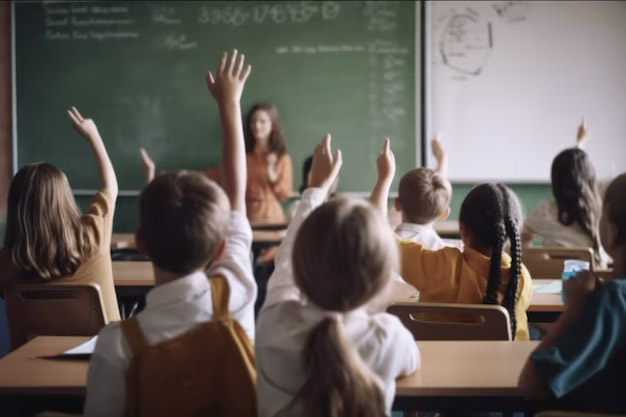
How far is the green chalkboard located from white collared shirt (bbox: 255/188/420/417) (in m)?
4.36

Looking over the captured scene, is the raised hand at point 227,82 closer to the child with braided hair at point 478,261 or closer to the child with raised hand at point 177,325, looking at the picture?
the child with raised hand at point 177,325

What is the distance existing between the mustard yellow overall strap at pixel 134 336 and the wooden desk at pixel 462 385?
0.54 metres

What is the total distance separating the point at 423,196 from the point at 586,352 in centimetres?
148

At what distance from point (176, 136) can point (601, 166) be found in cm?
→ 322

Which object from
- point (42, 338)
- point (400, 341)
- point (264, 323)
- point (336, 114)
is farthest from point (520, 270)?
point (336, 114)

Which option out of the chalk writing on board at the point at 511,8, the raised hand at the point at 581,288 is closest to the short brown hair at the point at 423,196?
the raised hand at the point at 581,288

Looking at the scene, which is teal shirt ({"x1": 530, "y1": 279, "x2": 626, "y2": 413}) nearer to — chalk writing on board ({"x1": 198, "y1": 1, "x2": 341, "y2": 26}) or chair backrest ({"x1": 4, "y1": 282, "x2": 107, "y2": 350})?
chair backrest ({"x1": 4, "y1": 282, "x2": 107, "y2": 350})

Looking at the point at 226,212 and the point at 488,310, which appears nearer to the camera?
the point at 226,212

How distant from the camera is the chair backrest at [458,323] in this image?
2135 mm

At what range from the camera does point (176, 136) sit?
5867 mm

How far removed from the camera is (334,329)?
4.72ft

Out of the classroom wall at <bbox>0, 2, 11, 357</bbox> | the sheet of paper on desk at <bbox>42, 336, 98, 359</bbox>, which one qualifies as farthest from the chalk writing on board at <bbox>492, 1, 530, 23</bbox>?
the sheet of paper on desk at <bbox>42, 336, 98, 359</bbox>

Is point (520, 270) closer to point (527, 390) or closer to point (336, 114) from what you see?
point (527, 390)

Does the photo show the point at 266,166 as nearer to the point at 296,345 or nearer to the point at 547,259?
the point at 547,259
